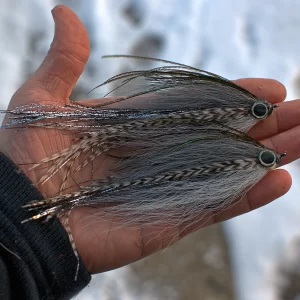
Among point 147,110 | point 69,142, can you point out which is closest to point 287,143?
point 147,110

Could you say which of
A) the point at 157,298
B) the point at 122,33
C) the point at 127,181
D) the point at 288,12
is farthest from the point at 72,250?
the point at 288,12

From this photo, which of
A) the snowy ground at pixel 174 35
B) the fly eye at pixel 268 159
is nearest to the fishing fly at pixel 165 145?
the fly eye at pixel 268 159

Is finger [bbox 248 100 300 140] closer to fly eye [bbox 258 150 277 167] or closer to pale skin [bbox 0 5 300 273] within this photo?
pale skin [bbox 0 5 300 273]

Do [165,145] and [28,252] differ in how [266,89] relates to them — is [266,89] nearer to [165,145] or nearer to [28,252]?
[165,145]

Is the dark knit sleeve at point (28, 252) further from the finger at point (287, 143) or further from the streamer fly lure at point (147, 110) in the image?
the finger at point (287, 143)

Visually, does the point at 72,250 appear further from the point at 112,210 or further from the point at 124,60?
the point at 124,60

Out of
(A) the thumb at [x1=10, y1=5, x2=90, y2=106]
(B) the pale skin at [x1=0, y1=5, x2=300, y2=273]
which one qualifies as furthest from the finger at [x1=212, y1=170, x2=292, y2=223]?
(A) the thumb at [x1=10, y1=5, x2=90, y2=106]
